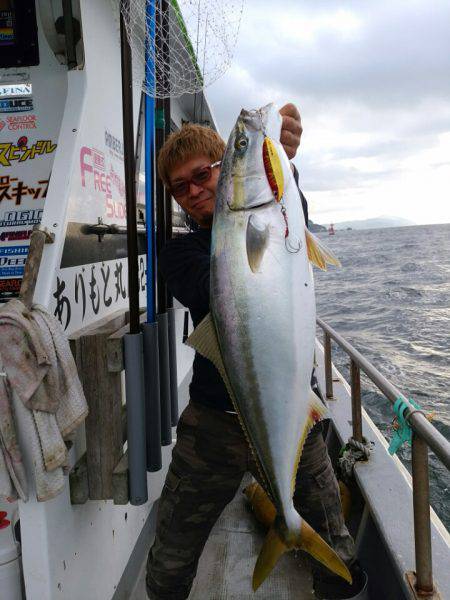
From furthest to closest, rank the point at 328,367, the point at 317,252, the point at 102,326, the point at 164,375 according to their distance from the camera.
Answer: the point at 328,367 < the point at 164,375 < the point at 102,326 < the point at 317,252

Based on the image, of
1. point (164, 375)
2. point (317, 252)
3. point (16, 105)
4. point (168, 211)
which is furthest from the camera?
point (16, 105)

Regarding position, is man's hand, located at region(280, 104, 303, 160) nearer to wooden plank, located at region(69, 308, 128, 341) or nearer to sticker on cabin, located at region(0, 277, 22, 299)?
wooden plank, located at region(69, 308, 128, 341)

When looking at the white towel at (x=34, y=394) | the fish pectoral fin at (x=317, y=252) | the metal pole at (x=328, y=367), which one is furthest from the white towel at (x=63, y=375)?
the metal pole at (x=328, y=367)

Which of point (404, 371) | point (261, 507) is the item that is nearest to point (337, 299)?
point (404, 371)

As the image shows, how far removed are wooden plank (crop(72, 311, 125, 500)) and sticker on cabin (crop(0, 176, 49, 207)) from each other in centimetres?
139

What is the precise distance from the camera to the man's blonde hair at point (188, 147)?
202cm

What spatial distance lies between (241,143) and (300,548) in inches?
63.6

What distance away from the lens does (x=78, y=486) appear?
2.06m

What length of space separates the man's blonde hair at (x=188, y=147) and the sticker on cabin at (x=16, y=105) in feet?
4.64

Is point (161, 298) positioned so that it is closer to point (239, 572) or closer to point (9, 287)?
A: point (9, 287)

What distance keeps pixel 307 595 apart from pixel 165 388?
1567 mm

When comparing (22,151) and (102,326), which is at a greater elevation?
(22,151)

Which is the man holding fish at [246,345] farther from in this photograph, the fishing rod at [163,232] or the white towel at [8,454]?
the white towel at [8,454]

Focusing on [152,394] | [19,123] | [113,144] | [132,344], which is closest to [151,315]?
[132,344]
